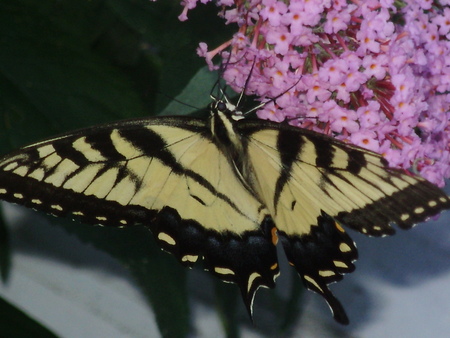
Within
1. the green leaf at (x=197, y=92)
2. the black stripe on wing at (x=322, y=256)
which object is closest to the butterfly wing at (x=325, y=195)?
the black stripe on wing at (x=322, y=256)

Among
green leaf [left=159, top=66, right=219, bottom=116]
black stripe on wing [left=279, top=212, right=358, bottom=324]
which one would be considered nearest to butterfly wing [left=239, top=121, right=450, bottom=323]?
black stripe on wing [left=279, top=212, right=358, bottom=324]

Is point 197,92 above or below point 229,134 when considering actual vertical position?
above

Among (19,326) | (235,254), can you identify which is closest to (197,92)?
(235,254)

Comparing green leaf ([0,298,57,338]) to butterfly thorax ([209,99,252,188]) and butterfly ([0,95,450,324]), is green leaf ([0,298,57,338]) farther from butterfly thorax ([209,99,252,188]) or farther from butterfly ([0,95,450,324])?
butterfly thorax ([209,99,252,188])

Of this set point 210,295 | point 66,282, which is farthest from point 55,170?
point 66,282

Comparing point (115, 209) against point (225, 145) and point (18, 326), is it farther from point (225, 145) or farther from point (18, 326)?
point (18, 326)

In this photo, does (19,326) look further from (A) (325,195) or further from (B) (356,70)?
(B) (356,70)
